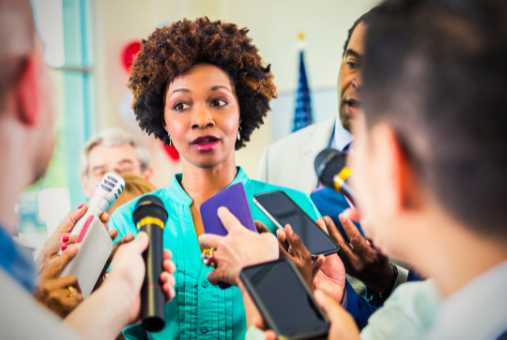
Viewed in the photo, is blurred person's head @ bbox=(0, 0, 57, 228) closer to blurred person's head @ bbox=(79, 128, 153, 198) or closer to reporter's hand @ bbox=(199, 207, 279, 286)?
reporter's hand @ bbox=(199, 207, 279, 286)

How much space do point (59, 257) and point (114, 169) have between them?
0.98 metres

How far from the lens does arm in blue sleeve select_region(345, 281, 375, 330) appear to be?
2.31ft

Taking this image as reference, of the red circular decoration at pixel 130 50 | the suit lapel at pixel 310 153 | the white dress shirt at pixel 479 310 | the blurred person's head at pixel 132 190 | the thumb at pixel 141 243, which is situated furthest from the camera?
the red circular decoration at pixel 130 50

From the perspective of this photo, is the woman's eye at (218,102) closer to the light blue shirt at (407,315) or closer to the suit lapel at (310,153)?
the suit lapel at (310,153)

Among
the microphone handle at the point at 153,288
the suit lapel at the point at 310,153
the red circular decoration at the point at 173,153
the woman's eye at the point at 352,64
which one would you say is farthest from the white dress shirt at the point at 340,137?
the red circular decoration at the point at 173,153

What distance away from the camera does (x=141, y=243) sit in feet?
1.85

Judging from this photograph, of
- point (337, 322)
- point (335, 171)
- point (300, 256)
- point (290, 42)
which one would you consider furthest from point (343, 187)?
point (290, 42)

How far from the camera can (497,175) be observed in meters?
0.36

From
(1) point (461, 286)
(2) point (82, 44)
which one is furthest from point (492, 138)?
(2) point (82, 44)

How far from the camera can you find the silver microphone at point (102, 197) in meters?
0.65

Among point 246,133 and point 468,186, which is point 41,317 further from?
point 246,133

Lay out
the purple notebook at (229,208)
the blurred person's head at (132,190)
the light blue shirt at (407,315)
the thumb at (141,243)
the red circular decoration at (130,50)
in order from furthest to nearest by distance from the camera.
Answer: the red circular decoration at (130,50)
the blurred person's head at (132,190)
the purple notebook at (229,208)
the thumb at (141,243)
the light blue shirt at (407,315)

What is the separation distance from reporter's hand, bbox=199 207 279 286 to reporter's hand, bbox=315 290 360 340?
0.37 feet

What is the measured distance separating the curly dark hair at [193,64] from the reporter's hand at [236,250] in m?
0.39
